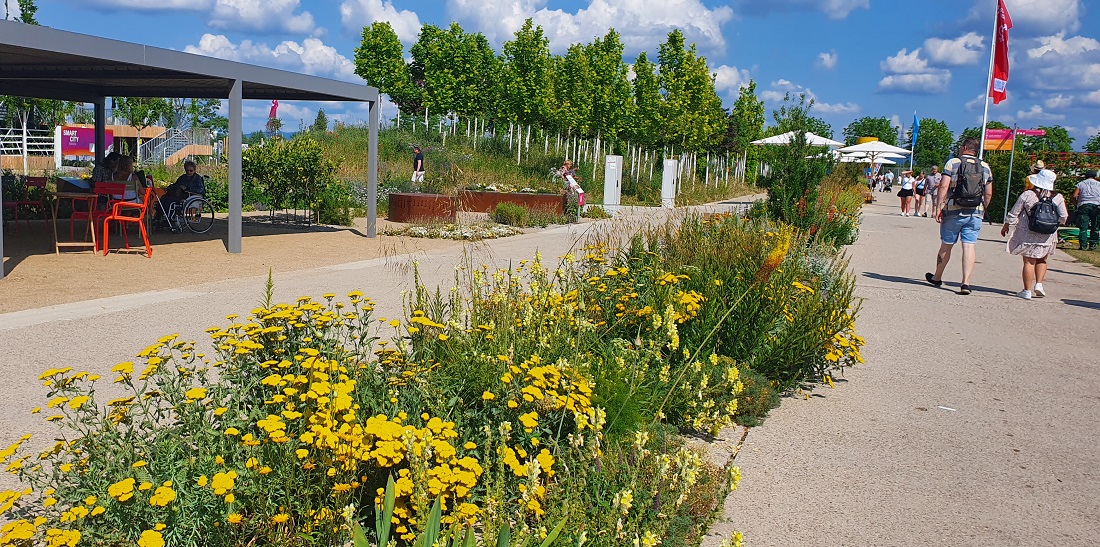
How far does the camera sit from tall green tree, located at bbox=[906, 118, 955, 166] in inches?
4065

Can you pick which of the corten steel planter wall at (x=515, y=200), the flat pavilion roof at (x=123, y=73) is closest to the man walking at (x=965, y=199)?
the flat pavilion roof at (x=123, y=73)

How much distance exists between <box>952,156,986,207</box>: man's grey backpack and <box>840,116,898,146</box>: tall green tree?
103 meters

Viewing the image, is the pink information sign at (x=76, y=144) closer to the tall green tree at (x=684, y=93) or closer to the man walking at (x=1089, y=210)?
the tall green tree at (x=684, y=93)

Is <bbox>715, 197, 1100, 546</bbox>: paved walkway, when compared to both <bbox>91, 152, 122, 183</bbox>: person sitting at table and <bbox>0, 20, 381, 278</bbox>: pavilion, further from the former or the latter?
<bbox>91, 152, 122, 183</bbox>: person sitting at table

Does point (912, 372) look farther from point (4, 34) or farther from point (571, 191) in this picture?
point (571, 191)

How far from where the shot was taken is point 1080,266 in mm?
14375

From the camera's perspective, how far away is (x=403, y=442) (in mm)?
2742

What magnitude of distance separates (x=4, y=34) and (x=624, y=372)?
7956 mm

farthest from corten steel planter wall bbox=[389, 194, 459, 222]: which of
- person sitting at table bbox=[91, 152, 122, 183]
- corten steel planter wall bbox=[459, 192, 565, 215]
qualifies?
person sitting at table bbox=[91, 152, 122, 183]

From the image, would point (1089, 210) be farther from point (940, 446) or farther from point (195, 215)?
point (195, 215)

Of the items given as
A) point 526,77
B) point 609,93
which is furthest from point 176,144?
point 609,93

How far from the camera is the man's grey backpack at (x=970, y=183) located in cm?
980

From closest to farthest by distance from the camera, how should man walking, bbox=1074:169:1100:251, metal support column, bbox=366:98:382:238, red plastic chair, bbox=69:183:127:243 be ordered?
1. red plastic chair, bbox=69:183:127:243
2. metal support column, bbox=366:98:382:238
3. man walking, bbox=1074:169:1100:251

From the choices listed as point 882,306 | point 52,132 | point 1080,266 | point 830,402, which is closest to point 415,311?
point 830,402
